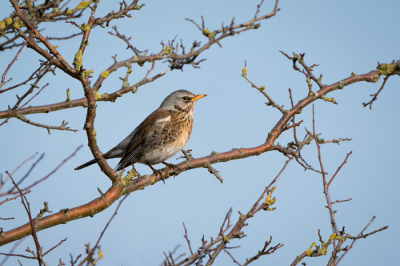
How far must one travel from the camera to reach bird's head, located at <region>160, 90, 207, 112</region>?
249 inches

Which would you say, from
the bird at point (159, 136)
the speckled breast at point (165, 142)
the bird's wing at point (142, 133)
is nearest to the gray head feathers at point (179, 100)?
the bird at point (159, 136)

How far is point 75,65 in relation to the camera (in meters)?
3.58

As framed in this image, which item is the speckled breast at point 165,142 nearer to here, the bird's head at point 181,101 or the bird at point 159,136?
the bird at point 159,136

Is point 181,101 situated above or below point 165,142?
above

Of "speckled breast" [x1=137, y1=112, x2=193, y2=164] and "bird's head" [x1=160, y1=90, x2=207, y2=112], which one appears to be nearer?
"speckled breast" [x1=137, y1=112, x2=193, y2=164]

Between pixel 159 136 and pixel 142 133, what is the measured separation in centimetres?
26

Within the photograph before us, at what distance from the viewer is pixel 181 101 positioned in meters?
6.38

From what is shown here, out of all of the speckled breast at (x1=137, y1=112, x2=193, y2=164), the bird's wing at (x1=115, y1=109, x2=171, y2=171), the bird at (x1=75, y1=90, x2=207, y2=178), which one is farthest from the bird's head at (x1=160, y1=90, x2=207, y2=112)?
the speckled breast at (x1=137, y1=112, x2=193, y2=164)

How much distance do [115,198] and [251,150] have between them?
174 cm

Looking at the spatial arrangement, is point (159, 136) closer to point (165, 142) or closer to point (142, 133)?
point (165, 142)

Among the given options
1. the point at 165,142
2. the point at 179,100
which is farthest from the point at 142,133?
the point at 179,100

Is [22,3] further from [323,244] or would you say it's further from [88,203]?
[323,244]

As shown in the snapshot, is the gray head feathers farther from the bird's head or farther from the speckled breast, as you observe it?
the speckled breast

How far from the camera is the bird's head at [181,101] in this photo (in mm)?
6332
